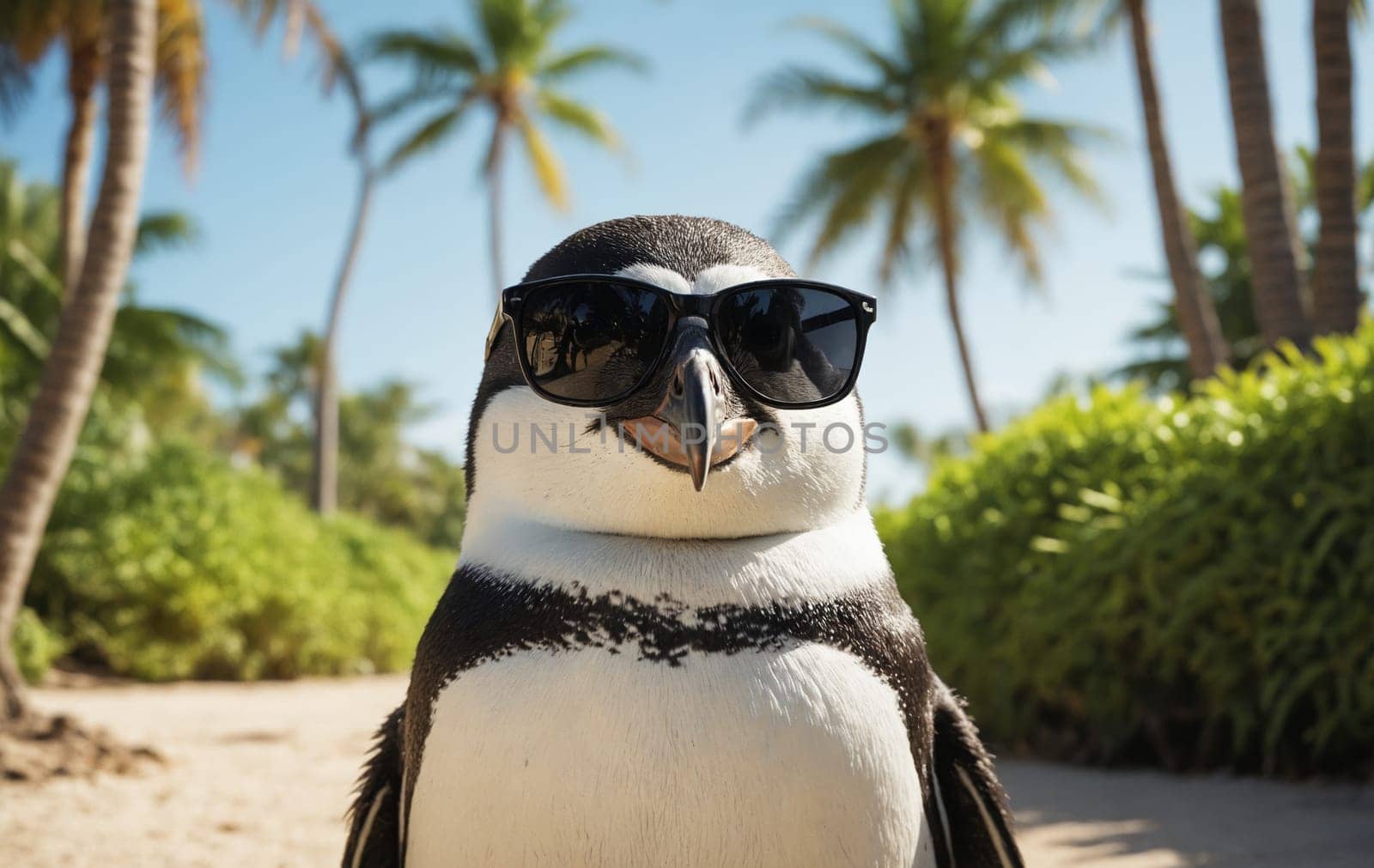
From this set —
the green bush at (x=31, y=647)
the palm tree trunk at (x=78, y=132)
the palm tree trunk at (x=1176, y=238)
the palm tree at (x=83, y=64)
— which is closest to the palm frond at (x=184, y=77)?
the palm tree at (x=83, y=64)

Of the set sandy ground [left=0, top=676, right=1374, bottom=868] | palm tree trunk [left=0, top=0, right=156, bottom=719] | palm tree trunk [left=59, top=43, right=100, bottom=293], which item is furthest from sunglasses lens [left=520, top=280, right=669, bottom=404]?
palm tree trunk [left=59, top=43, right=100, bottom=293]

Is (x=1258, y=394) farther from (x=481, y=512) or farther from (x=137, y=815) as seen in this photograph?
(x=137, y=815)

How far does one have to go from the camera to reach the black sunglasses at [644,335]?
4.39ft

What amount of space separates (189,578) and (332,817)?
27.1 feet

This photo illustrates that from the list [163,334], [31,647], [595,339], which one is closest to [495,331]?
[595,339]

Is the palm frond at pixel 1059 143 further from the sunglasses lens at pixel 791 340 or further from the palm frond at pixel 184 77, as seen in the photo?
the sunglasses lens at pixel 791 340

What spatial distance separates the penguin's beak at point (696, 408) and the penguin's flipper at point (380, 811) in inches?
28.3

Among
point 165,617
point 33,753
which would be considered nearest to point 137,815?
point 33,753

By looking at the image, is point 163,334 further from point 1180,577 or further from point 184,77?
point 1180,577

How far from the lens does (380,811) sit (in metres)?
1.55

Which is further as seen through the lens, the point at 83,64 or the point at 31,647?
the point at 83,64

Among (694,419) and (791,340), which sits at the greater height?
(791,340)

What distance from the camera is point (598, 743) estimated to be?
125cm

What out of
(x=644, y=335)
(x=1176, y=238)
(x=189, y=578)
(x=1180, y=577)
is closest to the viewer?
Result: (x=644, y=335)
